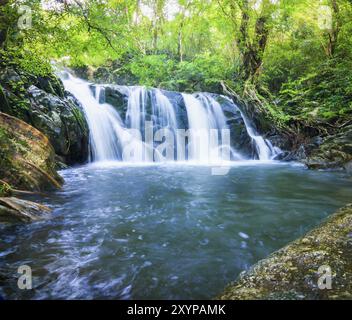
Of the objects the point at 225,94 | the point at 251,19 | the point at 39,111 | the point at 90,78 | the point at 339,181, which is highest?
the point at 251,19

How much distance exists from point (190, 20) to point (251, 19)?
3163 mm

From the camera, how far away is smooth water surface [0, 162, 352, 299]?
261cm

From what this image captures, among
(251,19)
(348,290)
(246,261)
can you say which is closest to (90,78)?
(251,19)

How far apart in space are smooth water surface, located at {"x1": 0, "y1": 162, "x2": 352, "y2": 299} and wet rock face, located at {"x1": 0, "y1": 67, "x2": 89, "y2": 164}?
2.65 meters

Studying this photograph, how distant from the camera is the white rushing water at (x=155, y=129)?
1186cm

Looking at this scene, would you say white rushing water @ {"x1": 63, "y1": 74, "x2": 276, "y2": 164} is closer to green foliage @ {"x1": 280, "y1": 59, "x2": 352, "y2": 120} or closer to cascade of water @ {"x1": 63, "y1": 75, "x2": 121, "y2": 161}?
cascade of water @ {"x1": 63, "y1": 75, "x2": 121, "y2": 161}

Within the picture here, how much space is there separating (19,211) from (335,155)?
30.6 ft

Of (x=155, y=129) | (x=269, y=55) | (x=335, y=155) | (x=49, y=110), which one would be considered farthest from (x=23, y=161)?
(x=269, y=55)

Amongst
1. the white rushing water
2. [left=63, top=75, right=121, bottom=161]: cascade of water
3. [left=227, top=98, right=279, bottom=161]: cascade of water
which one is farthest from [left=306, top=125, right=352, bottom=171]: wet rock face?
[left=63, top=75, right=121, bottom=161]: cascade of water

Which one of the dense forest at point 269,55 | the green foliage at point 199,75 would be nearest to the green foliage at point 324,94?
the dense forest at point 269,55

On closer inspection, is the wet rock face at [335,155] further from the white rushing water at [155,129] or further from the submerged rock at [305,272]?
the submerged rock at [305,272]

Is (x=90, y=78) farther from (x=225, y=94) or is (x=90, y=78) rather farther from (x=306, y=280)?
(x=306, y=280)

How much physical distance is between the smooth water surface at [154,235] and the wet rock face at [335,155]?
255cm

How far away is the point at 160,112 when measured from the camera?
13562 mm
